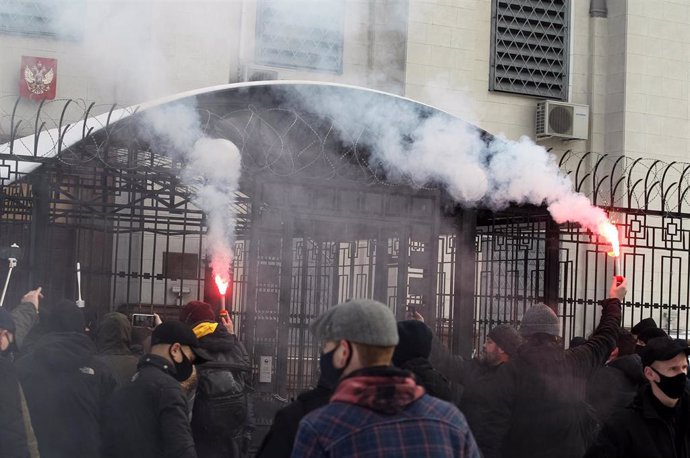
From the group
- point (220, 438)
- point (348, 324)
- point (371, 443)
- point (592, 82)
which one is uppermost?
point (592, 82)

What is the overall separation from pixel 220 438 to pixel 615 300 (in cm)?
260

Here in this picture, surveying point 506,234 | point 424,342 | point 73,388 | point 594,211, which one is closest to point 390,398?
point 424,342

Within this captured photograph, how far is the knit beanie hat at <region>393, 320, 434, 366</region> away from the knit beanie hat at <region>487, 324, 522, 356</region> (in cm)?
236

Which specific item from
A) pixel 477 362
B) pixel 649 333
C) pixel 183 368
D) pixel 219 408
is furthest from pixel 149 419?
pixel 649 333

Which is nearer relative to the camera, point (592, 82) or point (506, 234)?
point (506, 234)

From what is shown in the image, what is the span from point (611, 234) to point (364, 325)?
652 centimetres

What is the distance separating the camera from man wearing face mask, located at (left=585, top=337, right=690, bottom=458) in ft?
16.9

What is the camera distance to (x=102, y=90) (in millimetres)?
14695

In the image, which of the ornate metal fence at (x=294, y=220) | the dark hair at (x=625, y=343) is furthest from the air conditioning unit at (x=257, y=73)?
the dark hair at (x=625, y=343)

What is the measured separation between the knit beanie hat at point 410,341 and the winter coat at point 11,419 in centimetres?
188

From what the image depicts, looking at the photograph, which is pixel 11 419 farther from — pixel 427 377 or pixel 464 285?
pixel 464 285

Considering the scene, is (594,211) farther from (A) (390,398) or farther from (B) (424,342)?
(A) (390,398)

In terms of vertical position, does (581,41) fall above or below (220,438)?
above

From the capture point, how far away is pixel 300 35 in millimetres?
15227
